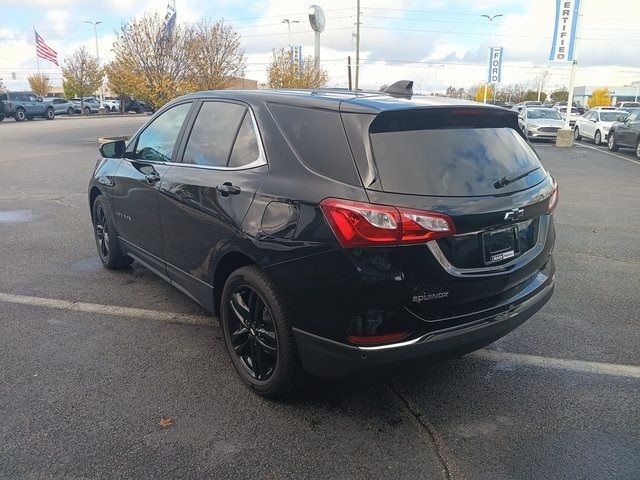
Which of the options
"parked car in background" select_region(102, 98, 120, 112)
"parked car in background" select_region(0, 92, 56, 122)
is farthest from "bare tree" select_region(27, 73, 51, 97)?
"parked car in background" select_region(0, 92, 56, 122)

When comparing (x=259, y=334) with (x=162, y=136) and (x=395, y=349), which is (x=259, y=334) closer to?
(x=395, y=349)

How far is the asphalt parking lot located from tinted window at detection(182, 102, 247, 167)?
4.40 feet

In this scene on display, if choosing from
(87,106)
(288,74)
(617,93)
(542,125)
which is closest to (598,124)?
(542,125)

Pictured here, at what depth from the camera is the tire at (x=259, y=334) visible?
2.85m

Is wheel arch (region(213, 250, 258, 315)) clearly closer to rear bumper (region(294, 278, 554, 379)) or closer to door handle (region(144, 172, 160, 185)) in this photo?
rear bumper (region(294, 278, 554, 379))

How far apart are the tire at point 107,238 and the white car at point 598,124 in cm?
2344

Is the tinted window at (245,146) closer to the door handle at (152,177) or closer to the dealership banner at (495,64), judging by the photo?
the door handle at (152,177)

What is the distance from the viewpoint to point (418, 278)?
250 cm

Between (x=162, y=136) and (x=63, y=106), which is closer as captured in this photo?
(x=162, y=136)

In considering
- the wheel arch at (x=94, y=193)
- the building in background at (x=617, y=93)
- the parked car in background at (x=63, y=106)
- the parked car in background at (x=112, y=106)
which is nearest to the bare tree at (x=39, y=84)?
the parked car in background at (x=112, y=106)

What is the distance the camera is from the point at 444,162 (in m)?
2.72

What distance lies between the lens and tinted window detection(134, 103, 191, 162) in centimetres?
409

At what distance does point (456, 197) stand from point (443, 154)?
27 cm

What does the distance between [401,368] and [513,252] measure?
0.92m
